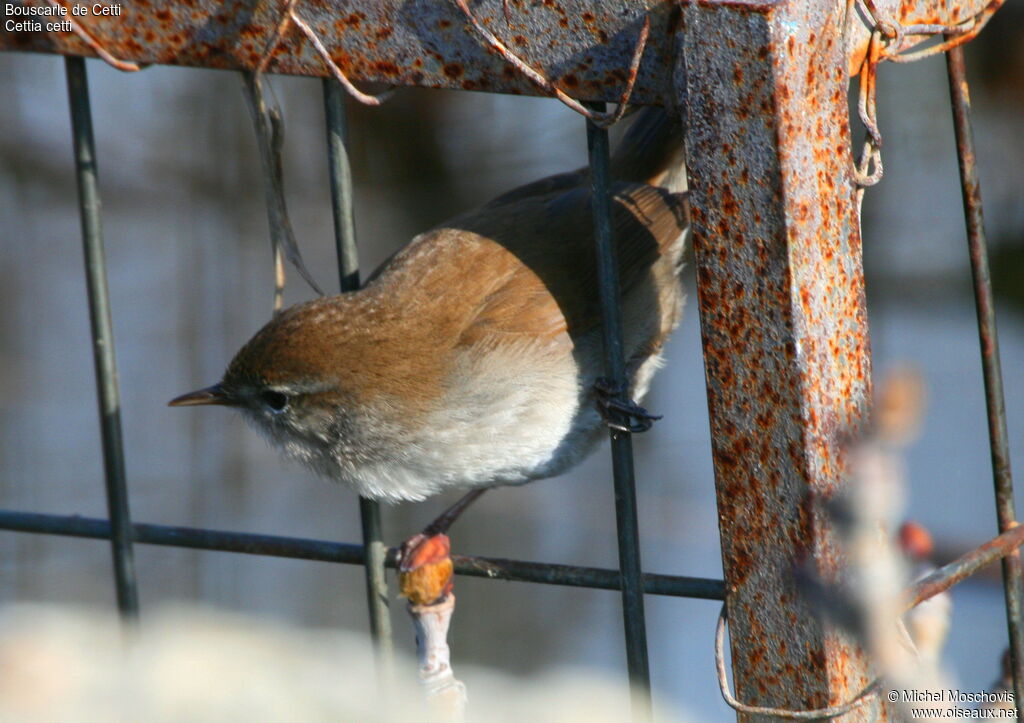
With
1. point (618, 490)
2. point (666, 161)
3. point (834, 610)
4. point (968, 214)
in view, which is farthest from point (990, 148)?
point (834, 610)


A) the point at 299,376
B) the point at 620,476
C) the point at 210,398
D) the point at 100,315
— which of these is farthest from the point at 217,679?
the point at 620,476

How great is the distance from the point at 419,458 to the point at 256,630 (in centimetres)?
211

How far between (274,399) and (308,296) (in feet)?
10.1

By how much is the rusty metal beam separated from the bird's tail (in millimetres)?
831

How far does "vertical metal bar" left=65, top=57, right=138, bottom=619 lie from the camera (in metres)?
1.97

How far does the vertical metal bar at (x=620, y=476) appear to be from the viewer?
1.57 metres

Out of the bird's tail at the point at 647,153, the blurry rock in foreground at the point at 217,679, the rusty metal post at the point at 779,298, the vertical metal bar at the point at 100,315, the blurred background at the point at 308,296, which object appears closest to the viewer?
the rusty metal post at the point at 779,298

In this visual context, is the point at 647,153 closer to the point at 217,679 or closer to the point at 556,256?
the point at 556,256

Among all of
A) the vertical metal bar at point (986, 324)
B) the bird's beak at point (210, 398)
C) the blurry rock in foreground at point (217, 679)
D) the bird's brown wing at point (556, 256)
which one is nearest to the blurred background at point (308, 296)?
the blurry rock in foreground at point (217, 679)

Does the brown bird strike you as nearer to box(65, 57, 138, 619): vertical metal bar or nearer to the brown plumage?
the brown plumage

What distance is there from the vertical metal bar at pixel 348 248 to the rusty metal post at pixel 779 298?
0.67 meters

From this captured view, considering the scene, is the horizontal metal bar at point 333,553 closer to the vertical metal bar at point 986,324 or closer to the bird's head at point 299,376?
the bird's head at point 299,376

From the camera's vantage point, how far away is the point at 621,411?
6.07ft

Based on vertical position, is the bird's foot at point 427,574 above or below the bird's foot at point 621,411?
below
